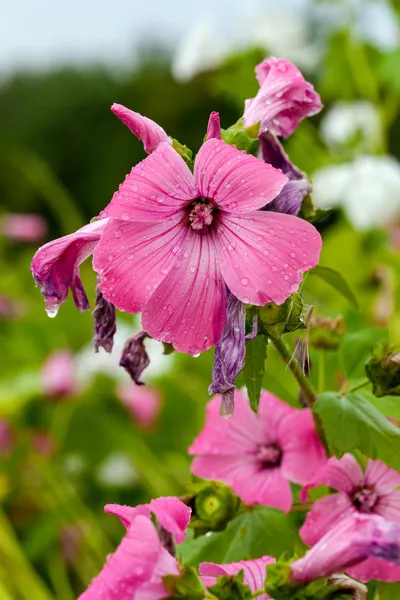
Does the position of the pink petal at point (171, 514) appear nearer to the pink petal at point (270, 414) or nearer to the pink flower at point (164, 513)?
the pink flower at point (164, 513)

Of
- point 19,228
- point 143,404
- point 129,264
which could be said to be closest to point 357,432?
point 129,264

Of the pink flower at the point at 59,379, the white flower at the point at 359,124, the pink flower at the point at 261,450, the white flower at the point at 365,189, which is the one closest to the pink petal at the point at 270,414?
the pink flower at the point at 261,450

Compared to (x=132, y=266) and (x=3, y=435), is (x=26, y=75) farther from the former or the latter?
(x=132, y=266)

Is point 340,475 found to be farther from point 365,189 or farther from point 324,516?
point 365,189

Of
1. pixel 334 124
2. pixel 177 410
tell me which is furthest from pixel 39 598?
pixel 334 124

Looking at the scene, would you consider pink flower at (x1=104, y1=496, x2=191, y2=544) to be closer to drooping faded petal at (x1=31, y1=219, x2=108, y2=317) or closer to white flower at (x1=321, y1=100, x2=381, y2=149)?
drooping faded petal at (x1=31, y1=219, x2=108, y2=317)
